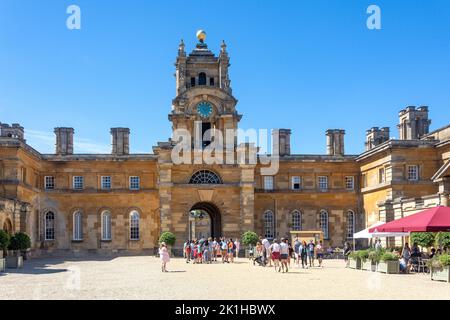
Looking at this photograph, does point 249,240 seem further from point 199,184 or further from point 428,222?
point 428,222

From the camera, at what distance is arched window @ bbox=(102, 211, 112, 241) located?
5250 cm

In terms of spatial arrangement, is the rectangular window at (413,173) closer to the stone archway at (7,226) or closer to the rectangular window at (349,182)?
the rectangular window at (349,182)

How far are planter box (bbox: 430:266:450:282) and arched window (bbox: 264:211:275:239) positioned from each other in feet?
92.4

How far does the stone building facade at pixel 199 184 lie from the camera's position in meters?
47.8

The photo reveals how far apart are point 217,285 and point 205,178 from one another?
2613cm

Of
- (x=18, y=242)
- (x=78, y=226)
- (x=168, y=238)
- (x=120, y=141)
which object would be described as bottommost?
(x=168, y=238)

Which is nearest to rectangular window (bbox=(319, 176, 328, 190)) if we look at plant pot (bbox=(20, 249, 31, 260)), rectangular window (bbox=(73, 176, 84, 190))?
rectangular window (bbox=(73, 176, 84, 190))

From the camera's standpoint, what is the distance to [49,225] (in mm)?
52000

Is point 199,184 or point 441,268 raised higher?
point 199,184

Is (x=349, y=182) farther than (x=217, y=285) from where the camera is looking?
Yes

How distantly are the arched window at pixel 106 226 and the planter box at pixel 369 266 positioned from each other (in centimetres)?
2659

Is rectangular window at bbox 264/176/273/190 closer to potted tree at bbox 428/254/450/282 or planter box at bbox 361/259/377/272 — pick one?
planter box at bbox 361/259/377/272

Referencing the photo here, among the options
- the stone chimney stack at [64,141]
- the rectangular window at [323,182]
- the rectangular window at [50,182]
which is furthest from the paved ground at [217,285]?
the rectangular window at [323,182]

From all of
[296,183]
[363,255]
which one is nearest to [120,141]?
[296,183]
